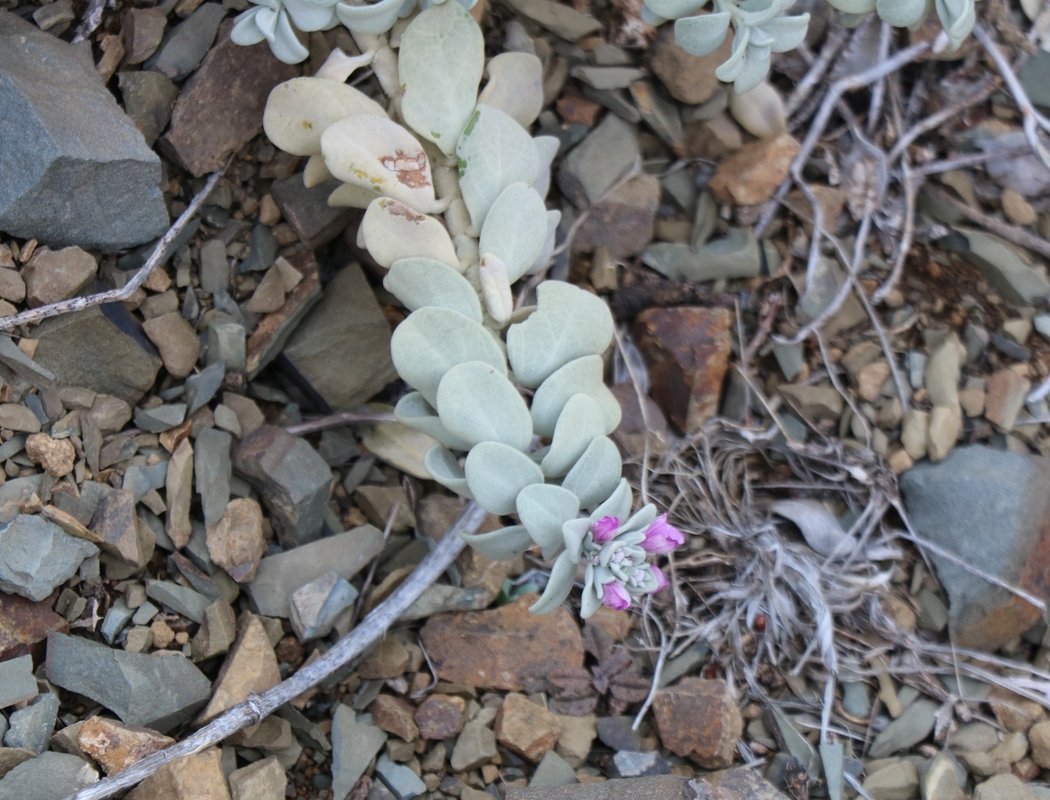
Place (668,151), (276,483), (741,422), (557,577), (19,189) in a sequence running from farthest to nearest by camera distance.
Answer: (668,151), (741,422), (276,483), (19,189), (557,577)

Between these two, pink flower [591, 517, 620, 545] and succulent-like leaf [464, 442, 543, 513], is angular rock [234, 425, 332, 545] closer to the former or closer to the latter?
succulent-like leaf [464, 442, 543, 513]

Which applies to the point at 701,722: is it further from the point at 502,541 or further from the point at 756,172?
the point at 756,172

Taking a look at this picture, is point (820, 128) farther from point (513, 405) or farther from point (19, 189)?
point (19, 189)

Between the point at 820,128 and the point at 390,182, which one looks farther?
the point at 820,128

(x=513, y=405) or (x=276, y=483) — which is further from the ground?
(x=513, y=405)

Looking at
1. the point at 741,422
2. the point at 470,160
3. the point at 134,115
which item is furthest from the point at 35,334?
the point at 741,422

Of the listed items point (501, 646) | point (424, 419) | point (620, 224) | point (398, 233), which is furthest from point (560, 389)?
point (620, 224)
